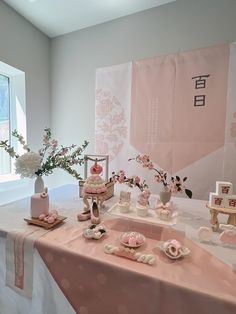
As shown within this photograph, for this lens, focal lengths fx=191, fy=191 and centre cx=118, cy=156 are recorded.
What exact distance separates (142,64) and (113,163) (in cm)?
95

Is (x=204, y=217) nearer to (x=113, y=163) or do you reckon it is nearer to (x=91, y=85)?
(x=113, y=163)

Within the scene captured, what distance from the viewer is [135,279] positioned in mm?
595

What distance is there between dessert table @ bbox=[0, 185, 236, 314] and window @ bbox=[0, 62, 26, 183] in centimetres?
120

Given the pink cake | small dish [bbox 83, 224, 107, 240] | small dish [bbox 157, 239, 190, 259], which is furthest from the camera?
the pink cake

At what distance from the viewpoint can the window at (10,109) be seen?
1.92m

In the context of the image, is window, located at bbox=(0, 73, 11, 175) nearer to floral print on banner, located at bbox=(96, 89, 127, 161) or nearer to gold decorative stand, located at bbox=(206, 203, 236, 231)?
floral print on banner, located at bbox=(96, 89, 127, 161)

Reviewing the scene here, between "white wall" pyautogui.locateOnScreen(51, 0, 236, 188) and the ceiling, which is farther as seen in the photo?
the ceiling

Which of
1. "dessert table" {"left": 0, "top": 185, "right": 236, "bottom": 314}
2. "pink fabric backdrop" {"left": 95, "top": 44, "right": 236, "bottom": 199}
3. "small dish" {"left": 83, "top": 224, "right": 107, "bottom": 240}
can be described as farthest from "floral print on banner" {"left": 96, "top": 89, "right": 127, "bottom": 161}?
"small dish" {"left": 83, "top": 224, "right": 107, "bottom": 240}

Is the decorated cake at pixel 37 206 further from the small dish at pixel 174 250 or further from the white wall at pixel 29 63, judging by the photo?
the white wall at pixel 29 63

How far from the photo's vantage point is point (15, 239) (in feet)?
2.65

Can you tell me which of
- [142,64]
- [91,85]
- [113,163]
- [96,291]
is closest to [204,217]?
[96,291]

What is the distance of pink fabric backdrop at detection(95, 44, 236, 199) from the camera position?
4.82 feet

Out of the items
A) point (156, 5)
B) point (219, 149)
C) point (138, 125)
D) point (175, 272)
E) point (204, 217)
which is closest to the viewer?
point (175, 272)

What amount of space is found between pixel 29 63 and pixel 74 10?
656mm
